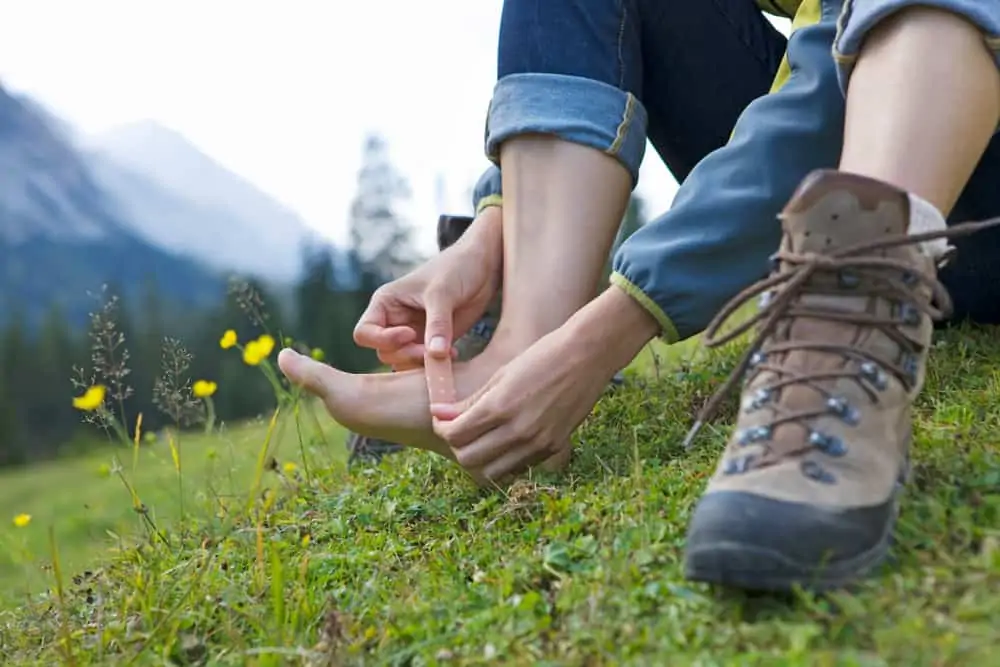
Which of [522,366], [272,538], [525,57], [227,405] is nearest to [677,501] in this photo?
[522,366]

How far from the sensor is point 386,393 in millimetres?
1707

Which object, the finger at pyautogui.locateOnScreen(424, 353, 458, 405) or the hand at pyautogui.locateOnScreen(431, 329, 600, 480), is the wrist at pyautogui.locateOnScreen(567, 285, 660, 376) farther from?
the finger at pyautogui.locateOnScreen(424, 353, 458, 405)

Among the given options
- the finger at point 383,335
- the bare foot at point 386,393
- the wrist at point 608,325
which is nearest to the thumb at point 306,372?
the bare foot at point 386,393

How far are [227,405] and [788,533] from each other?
55.1 feet

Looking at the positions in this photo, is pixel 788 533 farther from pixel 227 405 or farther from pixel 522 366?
pixel 227 405

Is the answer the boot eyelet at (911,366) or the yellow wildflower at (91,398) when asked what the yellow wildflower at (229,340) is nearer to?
the yellow wildflower at (91,398)

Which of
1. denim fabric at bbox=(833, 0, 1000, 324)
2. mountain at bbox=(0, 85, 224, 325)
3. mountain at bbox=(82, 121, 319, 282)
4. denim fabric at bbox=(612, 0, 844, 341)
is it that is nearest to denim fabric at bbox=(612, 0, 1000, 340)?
denim fabric at bbox=(612, 0, 844, 341)

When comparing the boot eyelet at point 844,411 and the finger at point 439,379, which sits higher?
the boot eyelet at point 844,411

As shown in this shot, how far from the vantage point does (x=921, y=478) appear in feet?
3.90

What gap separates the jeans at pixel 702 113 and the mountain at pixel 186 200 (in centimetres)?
2367

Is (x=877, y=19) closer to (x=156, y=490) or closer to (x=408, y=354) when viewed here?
(x=408, y=354)

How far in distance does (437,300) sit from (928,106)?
943 mm

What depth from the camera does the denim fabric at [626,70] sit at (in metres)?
1.76

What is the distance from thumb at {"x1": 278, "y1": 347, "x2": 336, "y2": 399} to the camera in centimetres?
173
